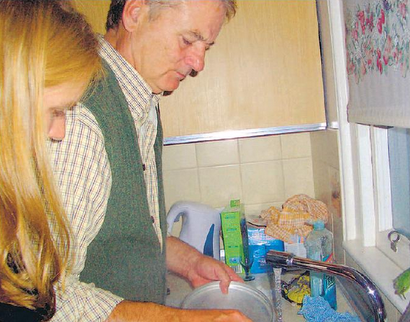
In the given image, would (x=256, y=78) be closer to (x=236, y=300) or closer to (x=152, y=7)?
(x=152, y=7)

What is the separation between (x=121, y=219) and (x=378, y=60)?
2.32 ft

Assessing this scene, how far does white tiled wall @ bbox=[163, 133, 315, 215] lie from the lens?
1.68 m

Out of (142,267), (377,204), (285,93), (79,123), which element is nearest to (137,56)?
(79,123)

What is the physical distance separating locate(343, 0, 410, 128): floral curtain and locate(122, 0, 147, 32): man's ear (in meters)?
0.55

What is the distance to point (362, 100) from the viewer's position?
1.06 m

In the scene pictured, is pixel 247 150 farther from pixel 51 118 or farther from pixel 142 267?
pixel 51 118

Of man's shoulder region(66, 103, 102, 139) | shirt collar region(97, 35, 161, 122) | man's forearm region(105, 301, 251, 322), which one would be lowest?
man's forearm region(105, 301, 251, 322)

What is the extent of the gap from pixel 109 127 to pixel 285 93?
762 millimetres

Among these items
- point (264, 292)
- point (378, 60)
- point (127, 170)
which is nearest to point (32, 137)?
point (127, 170)

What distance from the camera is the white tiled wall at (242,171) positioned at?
168 centimetres

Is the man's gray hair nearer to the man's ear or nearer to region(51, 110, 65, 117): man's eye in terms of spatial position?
the man's ear

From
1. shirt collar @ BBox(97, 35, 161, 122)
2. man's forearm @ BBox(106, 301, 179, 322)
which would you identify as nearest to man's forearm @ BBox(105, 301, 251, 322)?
man's forearm @ BBox(106, 301, 179, 322)

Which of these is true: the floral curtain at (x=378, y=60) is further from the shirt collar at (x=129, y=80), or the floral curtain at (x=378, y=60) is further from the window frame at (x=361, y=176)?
the shirt collar at (x=129, y=80)

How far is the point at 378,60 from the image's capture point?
0.93 m
